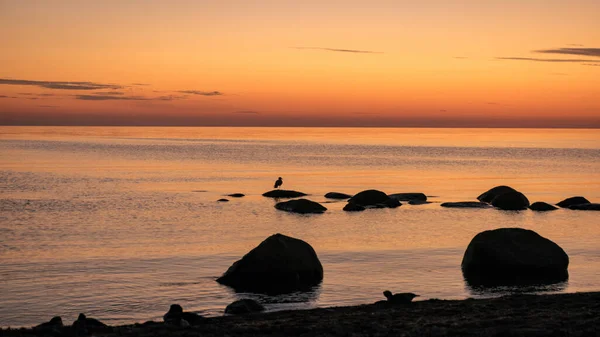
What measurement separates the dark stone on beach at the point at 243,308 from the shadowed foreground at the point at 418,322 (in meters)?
1.02

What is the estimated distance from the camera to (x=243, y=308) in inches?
Result: 799

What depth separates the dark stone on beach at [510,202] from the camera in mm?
52281

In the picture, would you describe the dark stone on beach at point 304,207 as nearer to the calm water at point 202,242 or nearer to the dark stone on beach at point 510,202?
the calm water at point 202,242

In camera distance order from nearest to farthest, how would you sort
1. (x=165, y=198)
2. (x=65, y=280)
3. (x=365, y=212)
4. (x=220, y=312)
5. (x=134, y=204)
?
(x=220, y=312) < (x=65, y=280) < (x=365, y=212) < (x=134, y=204) < (x=165, y=198)

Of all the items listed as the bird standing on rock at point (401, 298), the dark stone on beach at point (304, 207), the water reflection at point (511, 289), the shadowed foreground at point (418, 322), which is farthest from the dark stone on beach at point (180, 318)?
the dark stone on beach at point (304, 207)

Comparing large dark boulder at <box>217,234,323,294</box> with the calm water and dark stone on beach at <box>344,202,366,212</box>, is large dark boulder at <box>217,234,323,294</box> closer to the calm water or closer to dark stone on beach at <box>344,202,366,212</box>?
the calm water

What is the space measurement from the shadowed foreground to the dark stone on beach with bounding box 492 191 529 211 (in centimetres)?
3228

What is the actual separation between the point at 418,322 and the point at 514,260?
11.3 m

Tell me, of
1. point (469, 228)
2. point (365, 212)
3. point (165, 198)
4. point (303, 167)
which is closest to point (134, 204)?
point (165, 198)

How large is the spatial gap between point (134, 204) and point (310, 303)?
35056mm

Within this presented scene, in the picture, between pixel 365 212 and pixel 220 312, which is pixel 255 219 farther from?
pixel 220 312

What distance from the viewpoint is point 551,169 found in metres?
106

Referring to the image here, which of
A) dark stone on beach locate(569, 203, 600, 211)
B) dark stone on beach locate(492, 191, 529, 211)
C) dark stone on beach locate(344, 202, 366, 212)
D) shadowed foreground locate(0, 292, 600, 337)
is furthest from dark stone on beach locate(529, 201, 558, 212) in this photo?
shadowed foreground locate(0, 292, 600, 337)

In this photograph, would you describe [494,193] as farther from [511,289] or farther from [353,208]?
[511,289]
